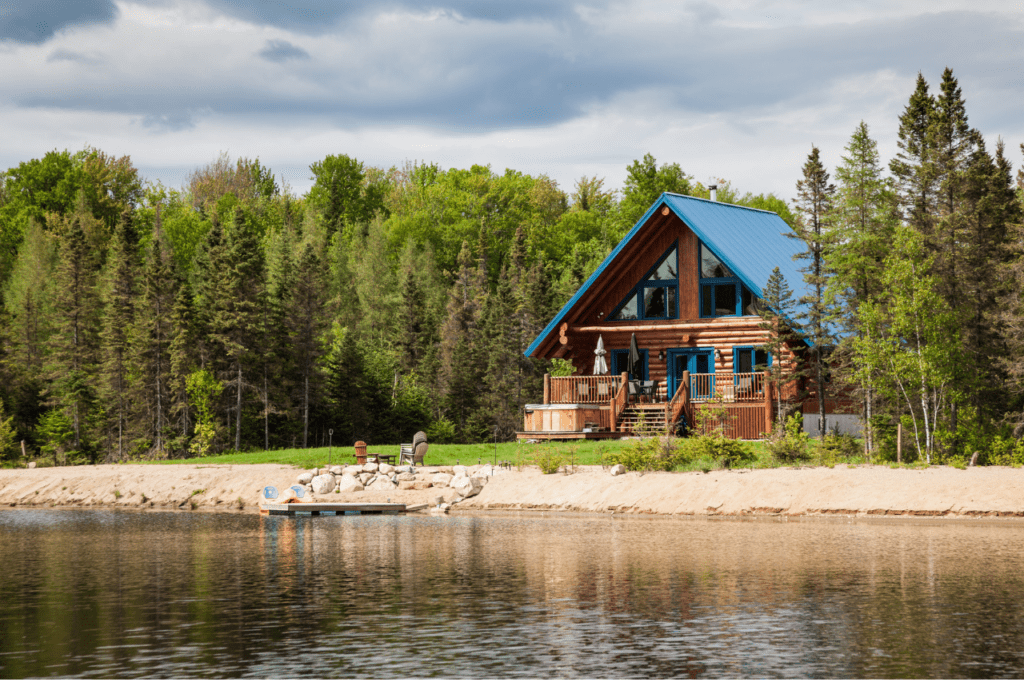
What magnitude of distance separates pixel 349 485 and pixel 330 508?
10.5ft

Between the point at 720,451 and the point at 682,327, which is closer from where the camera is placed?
the point at 720,451

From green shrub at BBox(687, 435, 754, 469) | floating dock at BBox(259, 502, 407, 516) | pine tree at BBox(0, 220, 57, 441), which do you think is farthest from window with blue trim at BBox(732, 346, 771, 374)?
pine tree at BBox(0, 220, 57, 441)

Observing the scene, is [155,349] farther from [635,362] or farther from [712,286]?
[712,286]

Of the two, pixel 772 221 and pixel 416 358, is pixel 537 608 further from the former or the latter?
pixel 416 358

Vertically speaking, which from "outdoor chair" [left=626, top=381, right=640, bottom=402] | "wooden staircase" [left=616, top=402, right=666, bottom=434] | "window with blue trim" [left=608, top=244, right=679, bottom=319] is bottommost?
"wooden staircase" [left=616, top=402, right=666, bottom=434]

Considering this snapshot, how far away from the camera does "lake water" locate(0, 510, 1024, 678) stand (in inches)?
501

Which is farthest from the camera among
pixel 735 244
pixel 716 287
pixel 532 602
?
pixel 716 287

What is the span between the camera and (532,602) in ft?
54.6

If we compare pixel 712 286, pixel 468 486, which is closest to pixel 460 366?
pixel 712 286

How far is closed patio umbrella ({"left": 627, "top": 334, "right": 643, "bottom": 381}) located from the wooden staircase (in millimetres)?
2819

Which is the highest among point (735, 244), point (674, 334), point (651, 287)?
point (735, 244)

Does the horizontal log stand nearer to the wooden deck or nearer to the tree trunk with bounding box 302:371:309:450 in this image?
the wooden deck

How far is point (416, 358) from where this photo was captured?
2835 inches

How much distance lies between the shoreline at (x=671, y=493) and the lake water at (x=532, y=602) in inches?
56.8
